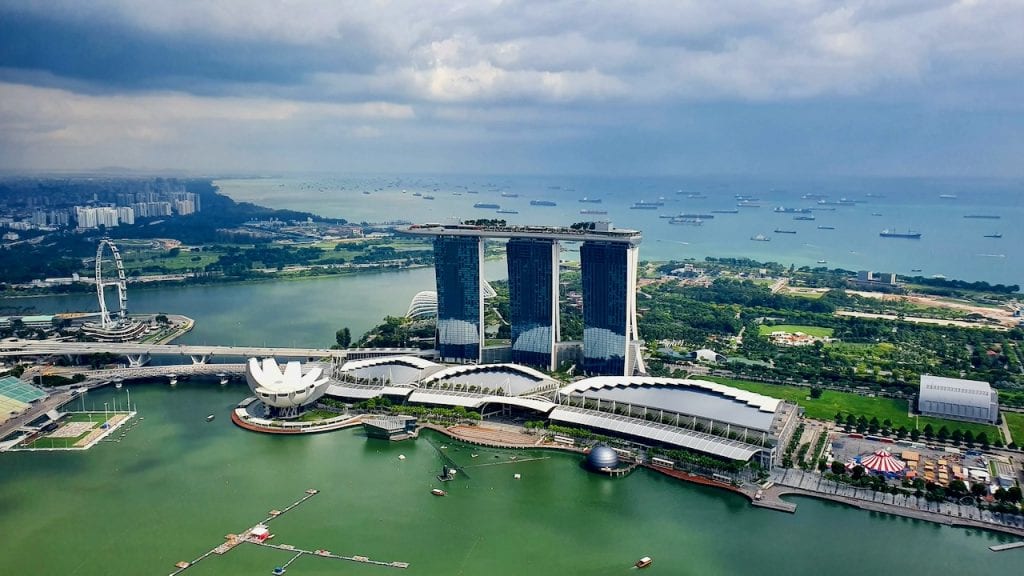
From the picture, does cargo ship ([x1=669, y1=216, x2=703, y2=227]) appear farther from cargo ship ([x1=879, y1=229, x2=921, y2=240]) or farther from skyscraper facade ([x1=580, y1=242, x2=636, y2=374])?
skyscraper facade ([x1=580, y1=242, x2=636, y2=374])

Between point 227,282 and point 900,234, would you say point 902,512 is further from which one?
point 900,234

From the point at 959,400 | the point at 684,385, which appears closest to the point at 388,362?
the point at 684,385

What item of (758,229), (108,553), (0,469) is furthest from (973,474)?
(758,229)

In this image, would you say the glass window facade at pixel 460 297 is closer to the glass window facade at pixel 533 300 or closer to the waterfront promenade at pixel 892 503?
the glass window facade at pixel 533 300

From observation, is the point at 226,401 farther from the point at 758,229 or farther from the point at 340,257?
the point at 758,229

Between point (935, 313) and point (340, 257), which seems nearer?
point (935, 313)

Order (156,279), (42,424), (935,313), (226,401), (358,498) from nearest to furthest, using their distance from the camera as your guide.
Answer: (358,498) → (42,424) → (226,401) → (935,313) → (156,279)
